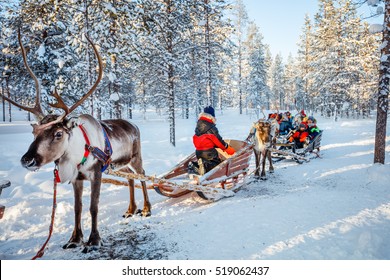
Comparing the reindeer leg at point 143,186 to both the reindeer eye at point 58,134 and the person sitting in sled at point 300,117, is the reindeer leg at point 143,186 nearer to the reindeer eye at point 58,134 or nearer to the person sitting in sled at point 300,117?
the reindeer eye at point 58,134

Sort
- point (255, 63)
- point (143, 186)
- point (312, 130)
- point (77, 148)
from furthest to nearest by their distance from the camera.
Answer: point (255, 63) → point (312, 130) → point (143, 186) → point (77, 148)

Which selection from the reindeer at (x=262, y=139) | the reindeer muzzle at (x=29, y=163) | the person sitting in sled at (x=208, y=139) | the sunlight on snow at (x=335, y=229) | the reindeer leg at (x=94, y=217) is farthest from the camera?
the reindeer at (x=262, y=139)

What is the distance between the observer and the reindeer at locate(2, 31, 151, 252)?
307 cm

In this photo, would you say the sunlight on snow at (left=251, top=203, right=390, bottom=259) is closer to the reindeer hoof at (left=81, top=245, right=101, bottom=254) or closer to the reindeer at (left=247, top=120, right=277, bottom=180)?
the reindeer hoof at (left=81, top=245, right=101, bottom=254)

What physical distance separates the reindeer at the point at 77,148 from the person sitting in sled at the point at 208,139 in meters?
1.84

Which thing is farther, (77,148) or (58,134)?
(77,148)

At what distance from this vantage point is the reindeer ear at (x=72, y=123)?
129 inches

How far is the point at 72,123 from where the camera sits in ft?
11.0

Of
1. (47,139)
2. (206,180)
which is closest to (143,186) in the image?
(206,180)

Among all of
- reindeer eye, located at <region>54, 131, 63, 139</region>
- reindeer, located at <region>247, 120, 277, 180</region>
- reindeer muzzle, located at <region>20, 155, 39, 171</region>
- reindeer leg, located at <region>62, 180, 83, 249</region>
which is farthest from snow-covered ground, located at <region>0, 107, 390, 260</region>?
reindeer eye, located at <region>54, 131, 63, 139</region>

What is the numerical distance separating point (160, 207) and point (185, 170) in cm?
144

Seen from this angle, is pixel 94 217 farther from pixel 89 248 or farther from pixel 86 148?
pixel 86 148

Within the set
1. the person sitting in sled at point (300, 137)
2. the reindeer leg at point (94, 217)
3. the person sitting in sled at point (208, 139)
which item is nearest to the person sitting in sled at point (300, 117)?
the person sitting in sled at point (300, 137)

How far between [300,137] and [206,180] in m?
7.85
